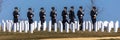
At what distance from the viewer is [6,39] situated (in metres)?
26.6

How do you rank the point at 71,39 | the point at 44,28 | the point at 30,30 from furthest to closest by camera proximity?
1. the point at 44,28
2. the point at 30,30
3. the point at 71,39

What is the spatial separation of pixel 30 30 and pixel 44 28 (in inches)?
87.4

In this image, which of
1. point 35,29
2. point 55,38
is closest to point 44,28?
point 35,29

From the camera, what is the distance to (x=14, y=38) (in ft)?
88.8

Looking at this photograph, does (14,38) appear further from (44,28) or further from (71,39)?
(44,28)

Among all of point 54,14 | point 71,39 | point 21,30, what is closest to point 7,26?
point 21,30

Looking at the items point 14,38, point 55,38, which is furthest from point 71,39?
point 14,38

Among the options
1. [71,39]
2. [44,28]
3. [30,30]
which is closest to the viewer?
[71,39]

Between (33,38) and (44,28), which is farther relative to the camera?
(44,28)

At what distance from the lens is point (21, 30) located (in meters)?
32.7

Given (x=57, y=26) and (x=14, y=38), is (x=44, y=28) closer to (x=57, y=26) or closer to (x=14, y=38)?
(x=57, y=26)

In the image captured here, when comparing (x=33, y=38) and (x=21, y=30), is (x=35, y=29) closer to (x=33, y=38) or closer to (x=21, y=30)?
(x=21, y=30)

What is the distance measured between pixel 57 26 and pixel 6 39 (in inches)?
283

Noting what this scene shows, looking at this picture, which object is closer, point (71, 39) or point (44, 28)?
point (71, 39)
